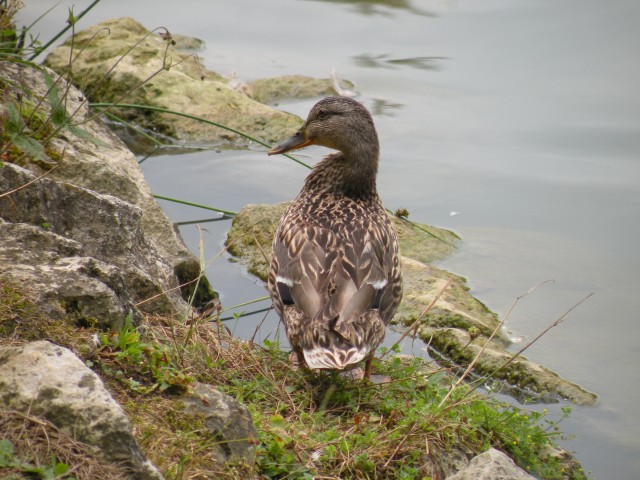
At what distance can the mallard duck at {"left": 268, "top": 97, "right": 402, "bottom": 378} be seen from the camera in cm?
486

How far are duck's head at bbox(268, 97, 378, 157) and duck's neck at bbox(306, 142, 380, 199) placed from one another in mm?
28

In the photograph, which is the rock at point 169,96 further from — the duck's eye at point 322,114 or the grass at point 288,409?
the grass at point 288,409

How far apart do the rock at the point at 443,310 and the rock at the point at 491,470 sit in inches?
56.2

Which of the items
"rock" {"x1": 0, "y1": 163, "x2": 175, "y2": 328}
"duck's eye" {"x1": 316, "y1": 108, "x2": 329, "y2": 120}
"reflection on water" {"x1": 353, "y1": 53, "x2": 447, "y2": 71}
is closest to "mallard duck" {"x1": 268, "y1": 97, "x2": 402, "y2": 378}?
"duck's eye" {"x1": 316, "y1": 108, "x2": 329, "y2": 120}

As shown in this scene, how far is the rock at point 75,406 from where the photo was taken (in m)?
3.13

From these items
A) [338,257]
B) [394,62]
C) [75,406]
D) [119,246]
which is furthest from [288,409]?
[394,62]

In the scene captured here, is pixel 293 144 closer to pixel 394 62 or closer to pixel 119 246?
pixel 119 246

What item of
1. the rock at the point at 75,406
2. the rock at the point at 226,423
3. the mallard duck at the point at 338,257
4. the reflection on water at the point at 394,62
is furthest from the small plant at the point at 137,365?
the reflection on water at the point at 394,62

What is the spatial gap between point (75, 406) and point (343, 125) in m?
3.65

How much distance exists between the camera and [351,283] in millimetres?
5105

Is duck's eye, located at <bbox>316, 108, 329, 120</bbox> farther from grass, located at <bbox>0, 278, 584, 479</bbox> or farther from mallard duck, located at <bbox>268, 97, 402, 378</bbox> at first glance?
grass, located at <bbox>0, 278, 584, 479</bbox>

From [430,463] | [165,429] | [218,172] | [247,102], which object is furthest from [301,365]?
[247,102]

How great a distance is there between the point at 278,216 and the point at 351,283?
2596 millimetres

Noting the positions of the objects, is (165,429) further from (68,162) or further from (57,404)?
(68,162)
